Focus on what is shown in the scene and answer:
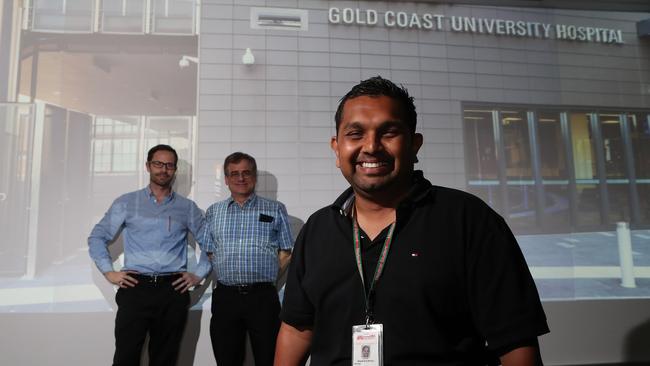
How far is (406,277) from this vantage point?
2.50ft

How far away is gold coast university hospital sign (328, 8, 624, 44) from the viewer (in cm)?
308

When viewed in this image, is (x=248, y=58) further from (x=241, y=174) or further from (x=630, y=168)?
(x=630, y=168)

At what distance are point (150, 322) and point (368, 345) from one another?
2008mm

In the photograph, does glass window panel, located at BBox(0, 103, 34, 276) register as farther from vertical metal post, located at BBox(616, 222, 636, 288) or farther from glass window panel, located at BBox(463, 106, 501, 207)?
vertical metal post, located at BBox(616, 222, 636, 288)

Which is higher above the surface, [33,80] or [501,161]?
[33,80]

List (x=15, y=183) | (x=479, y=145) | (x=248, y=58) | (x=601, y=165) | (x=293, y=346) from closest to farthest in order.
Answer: (x=293, y=346) < (x=15, y=183) < (x=248, y=58) < (x=479, y=145) < (x=601, y=165)

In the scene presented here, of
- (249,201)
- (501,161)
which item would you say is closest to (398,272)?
(249,201)

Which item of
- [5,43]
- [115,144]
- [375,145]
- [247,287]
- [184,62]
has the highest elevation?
[5,43]

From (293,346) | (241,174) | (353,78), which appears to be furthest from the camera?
(353,78)

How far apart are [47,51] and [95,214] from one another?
49.5 inches

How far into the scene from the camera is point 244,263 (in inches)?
92.0

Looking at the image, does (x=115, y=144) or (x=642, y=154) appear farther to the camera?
(x=642, y=154)

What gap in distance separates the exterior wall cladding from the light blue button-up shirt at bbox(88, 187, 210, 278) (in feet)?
0.86

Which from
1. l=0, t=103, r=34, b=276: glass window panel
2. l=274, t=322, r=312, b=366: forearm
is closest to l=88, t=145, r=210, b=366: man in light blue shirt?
l=0, t=103, r=34, b=276: glass window panel
